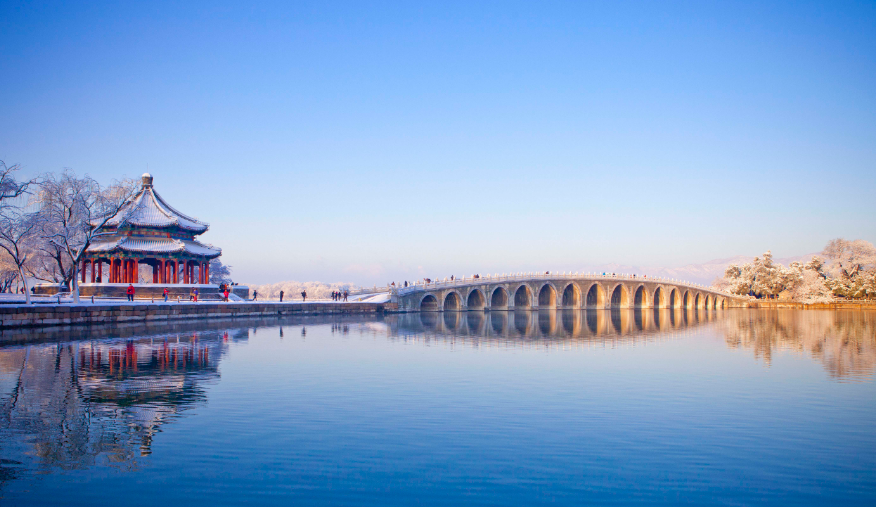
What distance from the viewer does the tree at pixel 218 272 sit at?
212 ft

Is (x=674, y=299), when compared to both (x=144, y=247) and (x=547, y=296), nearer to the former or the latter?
(x=547, y=296)

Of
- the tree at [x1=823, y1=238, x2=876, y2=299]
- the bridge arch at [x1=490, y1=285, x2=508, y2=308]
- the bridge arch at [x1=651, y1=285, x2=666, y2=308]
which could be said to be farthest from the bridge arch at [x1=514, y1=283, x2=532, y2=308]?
the tree at [x1=823, y1=238, x2=876, y2=299]

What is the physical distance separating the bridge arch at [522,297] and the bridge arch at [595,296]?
711 centimetres

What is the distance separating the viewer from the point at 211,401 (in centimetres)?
1184

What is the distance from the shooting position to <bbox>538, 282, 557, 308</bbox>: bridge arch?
205 ft

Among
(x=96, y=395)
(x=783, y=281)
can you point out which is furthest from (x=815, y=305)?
(x=96, y=395)

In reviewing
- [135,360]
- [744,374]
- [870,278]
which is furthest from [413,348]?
[870,278]

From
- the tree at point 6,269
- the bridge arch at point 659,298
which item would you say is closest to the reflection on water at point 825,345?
the bridge arch at point 659,298

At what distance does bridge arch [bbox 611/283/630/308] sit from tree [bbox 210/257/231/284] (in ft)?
142

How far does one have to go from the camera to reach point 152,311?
1212 inches

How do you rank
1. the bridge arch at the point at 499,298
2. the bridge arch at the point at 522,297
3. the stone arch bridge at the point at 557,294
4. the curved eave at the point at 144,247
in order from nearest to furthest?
the curved eave at the point at 144,247
the stone arch bridge at the point at 557,294
the bridge arch at the point at 499,298
the bridge arch at the point at 522,297

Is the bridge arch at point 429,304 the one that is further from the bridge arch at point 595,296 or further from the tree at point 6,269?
the tree at point 6,269

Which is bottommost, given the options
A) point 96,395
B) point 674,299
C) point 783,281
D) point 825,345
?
point 825,345

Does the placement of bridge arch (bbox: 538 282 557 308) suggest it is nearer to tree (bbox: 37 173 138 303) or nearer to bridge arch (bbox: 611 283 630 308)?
bridge arch (bbox: 611 283 630 308)
